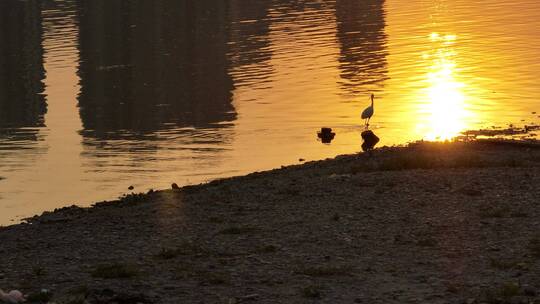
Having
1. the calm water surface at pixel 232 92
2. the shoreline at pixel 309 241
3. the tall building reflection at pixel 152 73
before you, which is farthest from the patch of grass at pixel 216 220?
the tall building reflection at pixel 152 73

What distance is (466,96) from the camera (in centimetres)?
6009

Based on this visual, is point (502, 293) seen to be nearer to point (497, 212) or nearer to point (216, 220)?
point (497, 212)

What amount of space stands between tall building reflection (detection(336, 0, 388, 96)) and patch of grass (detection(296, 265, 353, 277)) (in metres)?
42.4

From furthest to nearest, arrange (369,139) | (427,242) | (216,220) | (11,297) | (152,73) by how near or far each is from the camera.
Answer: (152,73) < (369,139) < (216,220) < (427,242) < (11,297)

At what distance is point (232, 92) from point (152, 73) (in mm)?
18977

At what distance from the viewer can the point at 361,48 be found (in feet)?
295

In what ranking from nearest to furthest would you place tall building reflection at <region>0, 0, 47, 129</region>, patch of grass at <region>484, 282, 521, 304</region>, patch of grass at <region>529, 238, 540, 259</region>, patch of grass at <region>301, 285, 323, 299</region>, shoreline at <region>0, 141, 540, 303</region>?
1. patch of grass at <region>484, 282, 521, 304</region>
2. patch of grass at <region>301, 285, 323, 299</region>
3. shoreline at <region>0, 141, 540, 303</region>
4. patch of grass at <region>529, 238, 540, 259</region>
5. tall building reflection at <region>0, 0, 47, 129</region>

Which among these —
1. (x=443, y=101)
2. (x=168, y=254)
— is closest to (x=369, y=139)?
(x=443, y=101)

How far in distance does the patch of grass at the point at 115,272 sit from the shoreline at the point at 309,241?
2.5 inches

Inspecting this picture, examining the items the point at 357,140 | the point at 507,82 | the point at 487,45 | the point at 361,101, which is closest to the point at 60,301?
the point at 357,140

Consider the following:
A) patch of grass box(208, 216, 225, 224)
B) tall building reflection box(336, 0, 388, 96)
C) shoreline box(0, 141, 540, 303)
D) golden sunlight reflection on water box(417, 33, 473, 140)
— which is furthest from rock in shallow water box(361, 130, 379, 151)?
patch of grass box(208, 216, 225, 224)

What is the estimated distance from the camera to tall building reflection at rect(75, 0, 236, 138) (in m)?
59.4

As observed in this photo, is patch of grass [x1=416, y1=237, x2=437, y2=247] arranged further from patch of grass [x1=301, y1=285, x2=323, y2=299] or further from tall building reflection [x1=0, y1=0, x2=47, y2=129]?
tall building reflection [x1=0, y1=0, x2=47, y2=129]

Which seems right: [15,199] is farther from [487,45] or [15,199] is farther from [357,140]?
[487,45]
